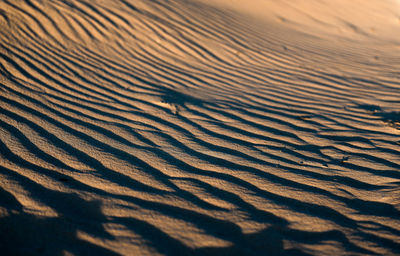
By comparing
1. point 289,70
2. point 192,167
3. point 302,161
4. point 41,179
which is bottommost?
point 41,179

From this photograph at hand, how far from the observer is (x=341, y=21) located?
7508mm

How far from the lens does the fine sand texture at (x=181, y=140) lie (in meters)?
1.73

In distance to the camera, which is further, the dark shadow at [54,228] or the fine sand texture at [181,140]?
the fine sand texture at [181,140]

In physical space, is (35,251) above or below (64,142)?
below

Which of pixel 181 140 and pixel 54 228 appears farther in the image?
pixel 181 140

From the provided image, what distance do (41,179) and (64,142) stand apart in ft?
1.45

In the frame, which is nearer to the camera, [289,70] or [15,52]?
[15,52]

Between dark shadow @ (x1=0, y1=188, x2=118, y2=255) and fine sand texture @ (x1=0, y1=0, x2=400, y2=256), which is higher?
fine sand texture @ (x1=0, y1=0, x2=400, y2=256)

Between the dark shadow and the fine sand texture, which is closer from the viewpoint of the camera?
the dark shadow

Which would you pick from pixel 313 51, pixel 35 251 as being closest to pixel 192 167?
pixel 35 251

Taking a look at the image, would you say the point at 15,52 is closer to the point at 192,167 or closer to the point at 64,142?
the point at 64,142

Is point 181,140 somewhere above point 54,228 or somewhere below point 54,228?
above

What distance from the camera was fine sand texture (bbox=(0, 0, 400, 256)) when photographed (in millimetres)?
1729

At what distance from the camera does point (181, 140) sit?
258 cm
